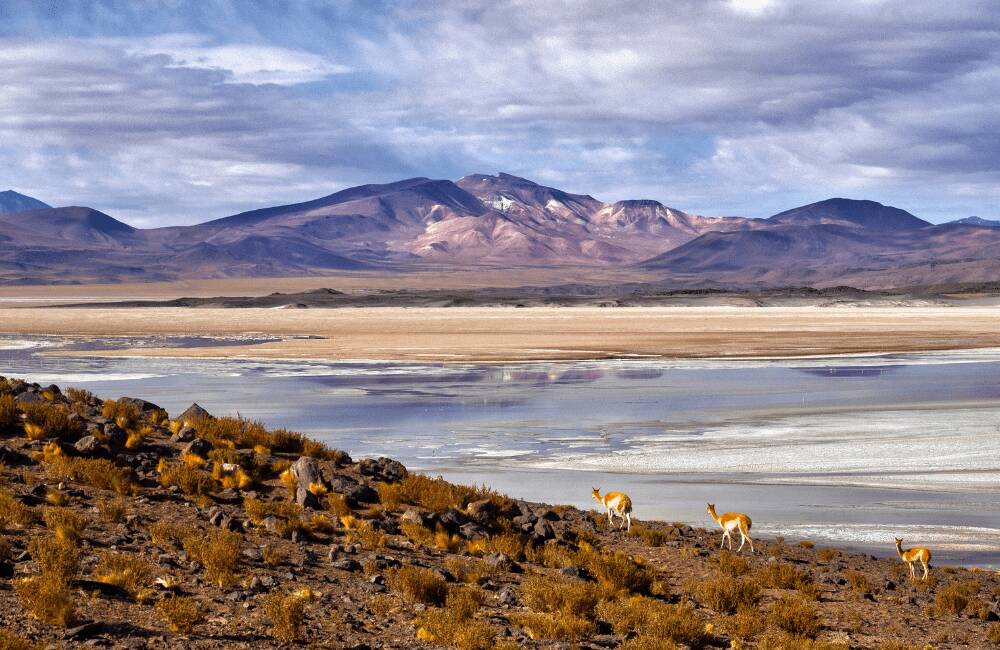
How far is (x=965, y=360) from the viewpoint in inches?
1630

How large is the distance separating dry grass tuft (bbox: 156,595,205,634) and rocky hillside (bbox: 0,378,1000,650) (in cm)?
2

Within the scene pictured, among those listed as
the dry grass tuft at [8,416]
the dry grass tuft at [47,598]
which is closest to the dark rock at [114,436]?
the dry grass tuft at [8,416]

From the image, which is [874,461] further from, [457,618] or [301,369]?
[301,369]

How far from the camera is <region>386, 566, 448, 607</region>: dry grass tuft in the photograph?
9.52 m

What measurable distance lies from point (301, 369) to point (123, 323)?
44452 mm

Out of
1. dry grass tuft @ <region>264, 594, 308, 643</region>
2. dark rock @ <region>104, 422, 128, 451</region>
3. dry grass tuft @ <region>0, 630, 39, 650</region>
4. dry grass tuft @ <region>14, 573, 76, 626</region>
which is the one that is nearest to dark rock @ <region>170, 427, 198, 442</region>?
dark rock @ <region>104, 422, 128, 451</region>

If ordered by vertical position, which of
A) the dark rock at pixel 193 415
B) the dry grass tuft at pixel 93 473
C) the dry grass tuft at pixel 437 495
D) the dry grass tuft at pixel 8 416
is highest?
the dry grass tuft at pixel 8 416

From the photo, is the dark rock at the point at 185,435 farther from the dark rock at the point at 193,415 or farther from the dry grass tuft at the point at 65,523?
the dry grass tuft at the point at 65,523

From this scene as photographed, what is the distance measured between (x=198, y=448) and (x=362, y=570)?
4355 mm

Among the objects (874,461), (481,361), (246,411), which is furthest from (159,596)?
(481,361)

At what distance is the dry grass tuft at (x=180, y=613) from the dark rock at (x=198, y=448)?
17.1 feet

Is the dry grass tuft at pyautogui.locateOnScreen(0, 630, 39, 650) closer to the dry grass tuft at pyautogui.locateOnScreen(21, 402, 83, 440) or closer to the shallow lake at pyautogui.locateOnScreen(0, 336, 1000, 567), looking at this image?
the dry grass tuft at pyautogui.locateOnScreen(21, 402, 83, 440)

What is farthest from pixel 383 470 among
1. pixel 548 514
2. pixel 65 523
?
pixel 65 523

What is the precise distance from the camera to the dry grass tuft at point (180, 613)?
26.8 feet
